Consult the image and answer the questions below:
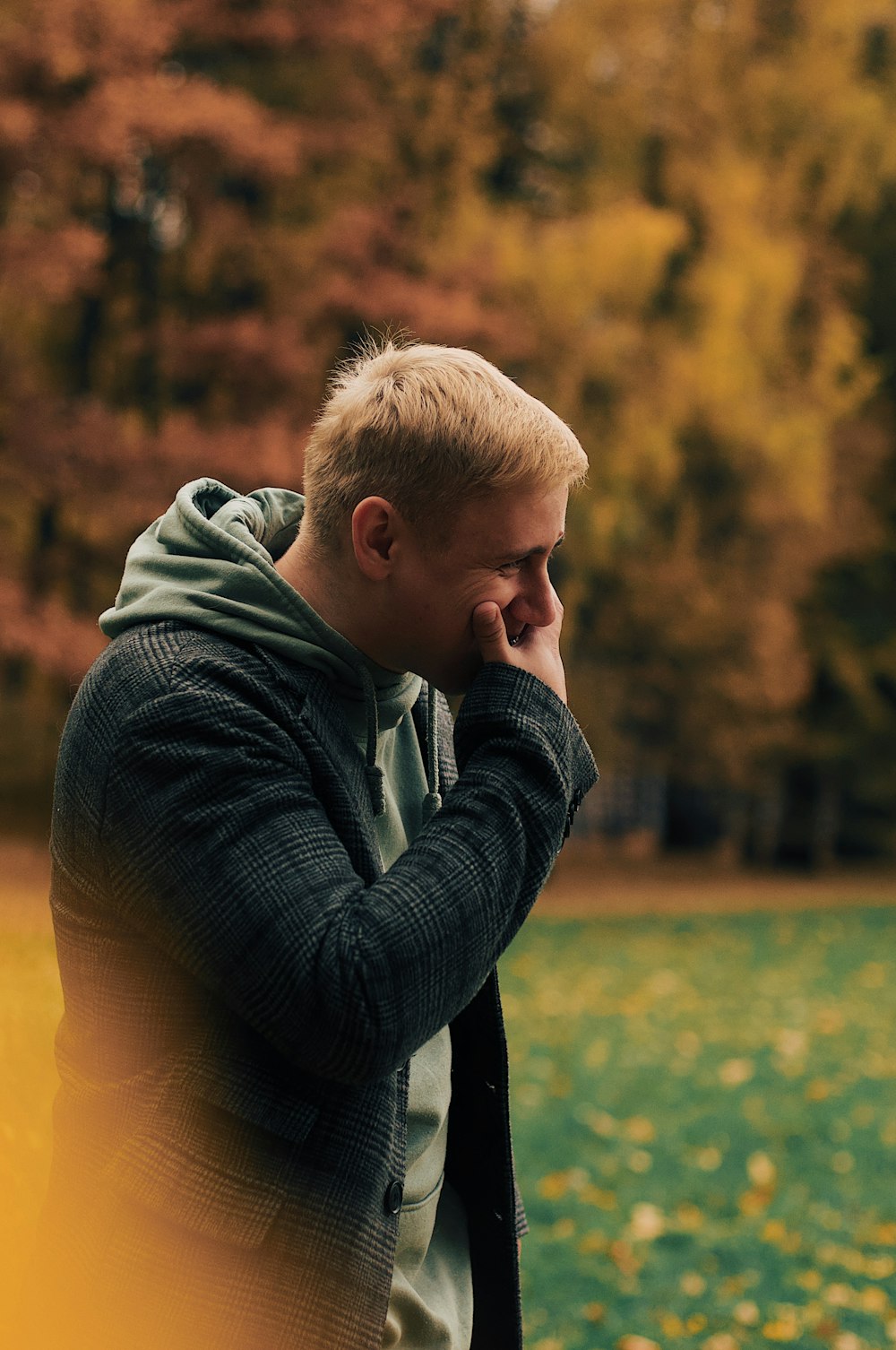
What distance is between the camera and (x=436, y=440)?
1764 millimetres

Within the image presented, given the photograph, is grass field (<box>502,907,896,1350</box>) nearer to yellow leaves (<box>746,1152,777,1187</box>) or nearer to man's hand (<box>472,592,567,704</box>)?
yellow leaves (<box>746,1152,777,1187</box>)

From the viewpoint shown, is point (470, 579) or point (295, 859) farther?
point (470, 579)

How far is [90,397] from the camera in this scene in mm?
14367

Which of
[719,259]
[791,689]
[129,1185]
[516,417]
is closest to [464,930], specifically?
[129,1185]

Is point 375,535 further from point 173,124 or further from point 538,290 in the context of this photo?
point 538,290

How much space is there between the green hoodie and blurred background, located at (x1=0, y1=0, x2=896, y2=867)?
36.9ft

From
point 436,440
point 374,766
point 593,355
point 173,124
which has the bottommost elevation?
point 593,355

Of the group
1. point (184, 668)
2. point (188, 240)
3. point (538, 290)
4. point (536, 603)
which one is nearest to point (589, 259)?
point (538, 290)

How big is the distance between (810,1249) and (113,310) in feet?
46.7

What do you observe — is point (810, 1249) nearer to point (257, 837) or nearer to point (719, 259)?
point (257, 837)

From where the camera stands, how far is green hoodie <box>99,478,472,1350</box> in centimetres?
182

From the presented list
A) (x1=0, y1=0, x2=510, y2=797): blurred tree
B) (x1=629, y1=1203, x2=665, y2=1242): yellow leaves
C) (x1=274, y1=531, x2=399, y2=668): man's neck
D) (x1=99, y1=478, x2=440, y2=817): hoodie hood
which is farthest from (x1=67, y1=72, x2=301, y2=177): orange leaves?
(x1=274, y1=531, x2=399, y2=668): man's neck

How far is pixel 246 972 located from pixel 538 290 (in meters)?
14.0

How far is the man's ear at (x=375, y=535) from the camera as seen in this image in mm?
1796
